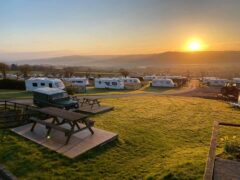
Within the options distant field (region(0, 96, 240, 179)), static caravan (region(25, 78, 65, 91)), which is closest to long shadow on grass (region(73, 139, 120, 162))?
distant field (region(0, 96, 240, 179))

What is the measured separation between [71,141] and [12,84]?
23.1 m

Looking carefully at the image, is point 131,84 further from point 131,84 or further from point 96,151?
Result: point 96,151

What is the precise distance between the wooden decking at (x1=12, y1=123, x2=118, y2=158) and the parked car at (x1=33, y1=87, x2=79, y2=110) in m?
4.07

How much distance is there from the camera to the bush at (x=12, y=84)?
2712cm

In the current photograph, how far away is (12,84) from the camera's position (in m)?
27.6

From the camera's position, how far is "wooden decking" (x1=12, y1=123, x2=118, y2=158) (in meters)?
7.29

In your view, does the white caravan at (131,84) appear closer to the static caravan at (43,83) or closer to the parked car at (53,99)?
the static caravan at (43,83)

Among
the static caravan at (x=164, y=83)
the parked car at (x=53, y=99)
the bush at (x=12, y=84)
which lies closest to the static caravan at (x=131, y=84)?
the static caravan at (x=164, y=83)

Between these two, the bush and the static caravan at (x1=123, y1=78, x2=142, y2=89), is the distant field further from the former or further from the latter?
the static caravan at (x1=123, y1=78, x2=142, y2=89)

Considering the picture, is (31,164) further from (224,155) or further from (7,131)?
(224,155)

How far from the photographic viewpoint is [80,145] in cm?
765

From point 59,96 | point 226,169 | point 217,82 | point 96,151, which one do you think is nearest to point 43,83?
point 59,96

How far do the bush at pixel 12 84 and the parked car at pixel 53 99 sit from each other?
14.1 metres

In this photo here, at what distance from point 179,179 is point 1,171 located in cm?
467
